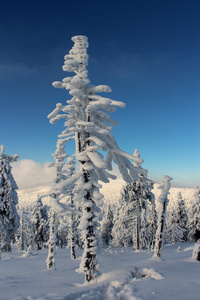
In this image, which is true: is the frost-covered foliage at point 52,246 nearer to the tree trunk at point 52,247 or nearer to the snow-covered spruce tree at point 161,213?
the tree trunk at point 52,247

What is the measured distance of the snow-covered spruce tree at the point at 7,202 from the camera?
26406 millimetres

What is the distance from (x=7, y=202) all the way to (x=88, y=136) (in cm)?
2131

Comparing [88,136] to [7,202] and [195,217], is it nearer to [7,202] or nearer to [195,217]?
[7,202]

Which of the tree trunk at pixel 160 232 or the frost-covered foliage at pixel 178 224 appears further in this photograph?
the frost-covered foliage at pixel 178 224

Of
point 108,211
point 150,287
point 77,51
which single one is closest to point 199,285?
point 150,287

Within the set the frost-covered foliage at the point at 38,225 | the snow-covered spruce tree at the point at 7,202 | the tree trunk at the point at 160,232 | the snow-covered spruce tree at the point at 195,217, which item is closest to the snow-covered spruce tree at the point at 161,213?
the tree trunk at the point at 160,232

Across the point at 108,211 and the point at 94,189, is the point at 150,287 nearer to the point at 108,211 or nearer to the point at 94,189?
the point at 94,189

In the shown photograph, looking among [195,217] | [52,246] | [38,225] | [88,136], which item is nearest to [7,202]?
[52,246]

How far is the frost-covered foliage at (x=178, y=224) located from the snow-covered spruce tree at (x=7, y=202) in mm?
32020

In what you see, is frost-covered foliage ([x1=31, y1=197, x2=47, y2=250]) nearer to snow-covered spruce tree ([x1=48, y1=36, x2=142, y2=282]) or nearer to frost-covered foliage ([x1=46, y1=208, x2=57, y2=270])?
frost-covered foliage ([x1=46, y1=208, x2=57, y2=270])

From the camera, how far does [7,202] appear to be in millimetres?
26781

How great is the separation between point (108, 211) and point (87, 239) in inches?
2051

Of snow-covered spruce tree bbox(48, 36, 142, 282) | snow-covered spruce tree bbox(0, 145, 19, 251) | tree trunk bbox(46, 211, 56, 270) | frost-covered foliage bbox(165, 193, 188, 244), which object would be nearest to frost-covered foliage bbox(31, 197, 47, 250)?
snow-covered spruce tree bbox(0, 145, 19, 251)

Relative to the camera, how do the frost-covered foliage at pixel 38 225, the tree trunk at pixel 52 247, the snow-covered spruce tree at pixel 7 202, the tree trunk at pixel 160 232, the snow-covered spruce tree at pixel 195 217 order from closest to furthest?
the tree trunk at pixel 160 232, the tree trunk at pixel 52 247, the snow-covered spruce tree at pixel 7 202, the snow-covered spruce tree at pixel 195 217, the frost-covered foliage at pixel 38 225
